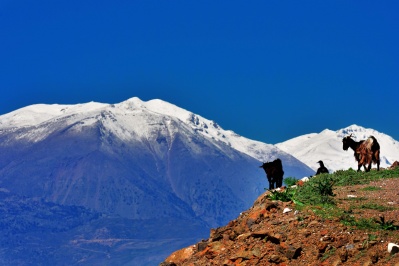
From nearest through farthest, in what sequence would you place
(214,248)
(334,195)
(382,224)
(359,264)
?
(359,264) < (382,224) < (214,248) < (334,195)

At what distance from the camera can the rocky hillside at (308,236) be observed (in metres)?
23.6

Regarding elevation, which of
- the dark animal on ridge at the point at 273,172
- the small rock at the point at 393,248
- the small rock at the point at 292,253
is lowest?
the small rock at the point at 393,248

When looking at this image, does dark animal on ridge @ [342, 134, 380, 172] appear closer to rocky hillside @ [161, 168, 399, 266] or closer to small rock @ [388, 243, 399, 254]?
rocky hillside @ [161, 168, 399, 266]

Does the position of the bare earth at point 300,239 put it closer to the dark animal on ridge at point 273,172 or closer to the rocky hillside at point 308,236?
the rocky hillside at point 308,236

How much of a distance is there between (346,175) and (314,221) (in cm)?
1257

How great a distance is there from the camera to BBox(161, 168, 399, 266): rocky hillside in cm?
2359

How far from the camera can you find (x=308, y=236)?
25031 millimetres

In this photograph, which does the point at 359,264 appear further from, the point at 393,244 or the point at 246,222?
the point at 246,222

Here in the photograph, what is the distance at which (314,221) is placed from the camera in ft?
84.8

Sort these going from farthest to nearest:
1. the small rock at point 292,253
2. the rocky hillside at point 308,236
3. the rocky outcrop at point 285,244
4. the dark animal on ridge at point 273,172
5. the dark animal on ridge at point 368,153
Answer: the dark animal on ridge at point 273,172
the dark animal on ridge at point 368,153
the small rock at point 292,253
the rocky hillside at point 308,236
the rocky outcrop at point 285,244

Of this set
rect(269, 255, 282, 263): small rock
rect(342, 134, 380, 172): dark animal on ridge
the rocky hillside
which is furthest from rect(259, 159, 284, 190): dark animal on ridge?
rect(269, 255, 282, 263): small rock

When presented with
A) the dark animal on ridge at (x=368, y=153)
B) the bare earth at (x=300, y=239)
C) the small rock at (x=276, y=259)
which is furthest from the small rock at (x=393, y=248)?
the dark animal on ridge at (x=368, y=153)

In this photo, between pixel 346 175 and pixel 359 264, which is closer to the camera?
pixel 359 264

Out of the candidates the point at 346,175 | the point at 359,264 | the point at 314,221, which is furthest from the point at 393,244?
the point at 346,175
